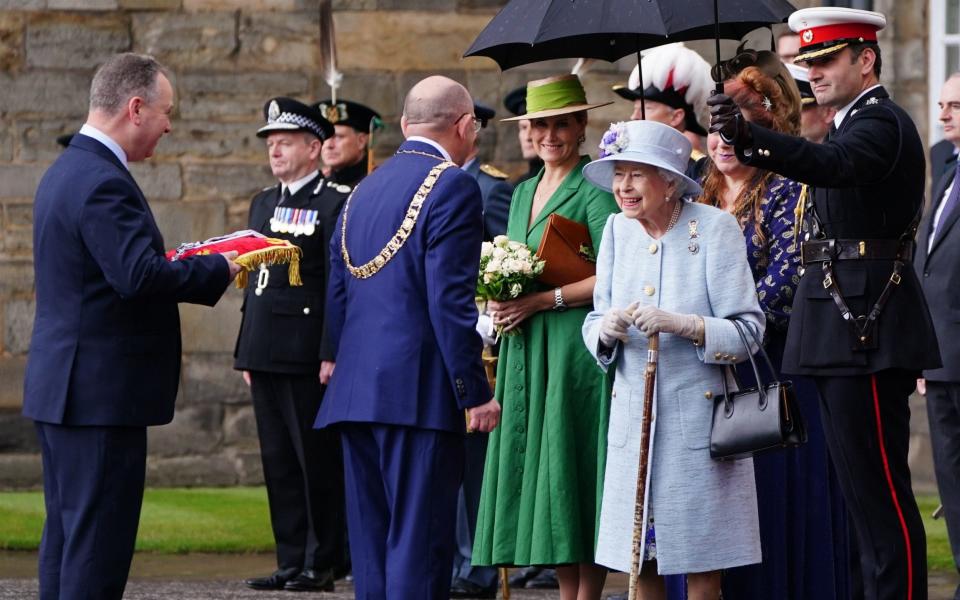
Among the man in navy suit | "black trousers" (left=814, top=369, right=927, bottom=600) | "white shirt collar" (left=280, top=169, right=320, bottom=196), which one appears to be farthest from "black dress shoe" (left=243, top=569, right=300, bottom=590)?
"black trousers" (left=814, top=369, right=927, bottom=600)

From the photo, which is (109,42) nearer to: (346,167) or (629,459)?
(346,167)

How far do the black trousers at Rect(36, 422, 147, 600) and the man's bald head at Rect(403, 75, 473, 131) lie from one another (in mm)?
Answer: 1407

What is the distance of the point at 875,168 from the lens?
16.8 ft

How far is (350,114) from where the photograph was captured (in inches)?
344

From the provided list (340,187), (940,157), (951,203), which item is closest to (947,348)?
(951,203)

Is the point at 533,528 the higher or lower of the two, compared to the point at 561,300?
lower

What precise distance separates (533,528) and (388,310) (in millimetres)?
1150

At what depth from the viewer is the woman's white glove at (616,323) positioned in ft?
17.9

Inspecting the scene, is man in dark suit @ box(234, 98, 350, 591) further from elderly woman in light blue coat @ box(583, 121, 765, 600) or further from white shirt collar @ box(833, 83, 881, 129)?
white shirt collar @ box(833, 83, 881, 129)

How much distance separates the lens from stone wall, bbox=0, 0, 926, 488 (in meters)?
10.3

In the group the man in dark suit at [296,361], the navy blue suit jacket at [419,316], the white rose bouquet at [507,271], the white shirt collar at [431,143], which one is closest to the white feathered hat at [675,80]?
the white rose bouquet at [507,271]

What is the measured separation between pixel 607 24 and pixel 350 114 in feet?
9.88

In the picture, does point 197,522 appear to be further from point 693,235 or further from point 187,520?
point 693,235

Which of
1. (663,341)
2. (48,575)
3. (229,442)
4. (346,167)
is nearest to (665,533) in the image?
(663,341)
